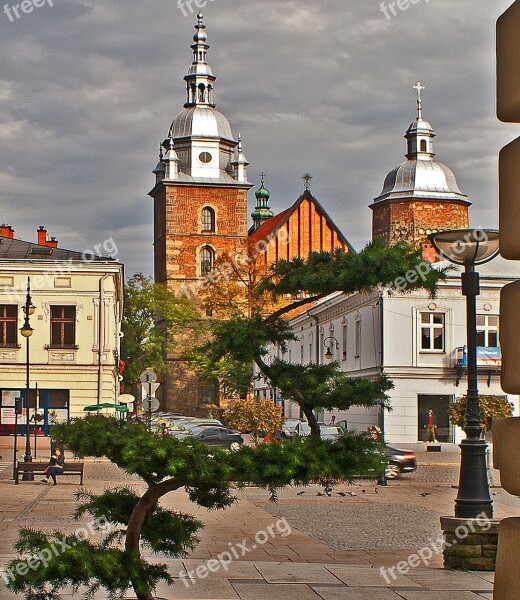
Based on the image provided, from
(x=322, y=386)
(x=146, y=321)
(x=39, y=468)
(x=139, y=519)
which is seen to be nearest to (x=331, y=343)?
(x=39, y=468)

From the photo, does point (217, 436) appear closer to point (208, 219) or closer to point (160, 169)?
point (208, 219)

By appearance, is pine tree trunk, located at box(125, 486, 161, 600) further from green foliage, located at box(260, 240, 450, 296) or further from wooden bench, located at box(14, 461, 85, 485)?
wooden bench, located at box(14, 461, 85, 485)

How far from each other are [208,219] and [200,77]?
40.8 feet

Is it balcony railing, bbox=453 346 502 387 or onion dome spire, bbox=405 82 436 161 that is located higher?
onion dome spire, bbox=405 82 436 161

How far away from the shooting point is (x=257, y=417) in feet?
143

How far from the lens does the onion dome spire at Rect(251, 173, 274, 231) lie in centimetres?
11806

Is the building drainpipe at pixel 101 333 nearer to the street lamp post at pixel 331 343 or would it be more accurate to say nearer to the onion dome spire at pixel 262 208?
the street lamp post at pixel 331 343

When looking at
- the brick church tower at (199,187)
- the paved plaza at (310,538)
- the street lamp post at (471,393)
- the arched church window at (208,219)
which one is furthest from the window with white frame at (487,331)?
the arched church window at (208,219)

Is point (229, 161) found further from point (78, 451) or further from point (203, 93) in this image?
point (78, 451)

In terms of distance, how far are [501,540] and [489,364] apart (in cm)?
4251

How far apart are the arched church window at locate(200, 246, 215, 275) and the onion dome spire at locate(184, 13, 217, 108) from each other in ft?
42.3

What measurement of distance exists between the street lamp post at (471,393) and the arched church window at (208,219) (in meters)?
78.3

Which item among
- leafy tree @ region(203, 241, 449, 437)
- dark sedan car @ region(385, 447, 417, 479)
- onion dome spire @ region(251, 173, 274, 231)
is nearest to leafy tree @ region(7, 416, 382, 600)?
leafy tree @ region(203, 241, 449, 437)

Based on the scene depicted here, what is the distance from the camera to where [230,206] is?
91375mm
